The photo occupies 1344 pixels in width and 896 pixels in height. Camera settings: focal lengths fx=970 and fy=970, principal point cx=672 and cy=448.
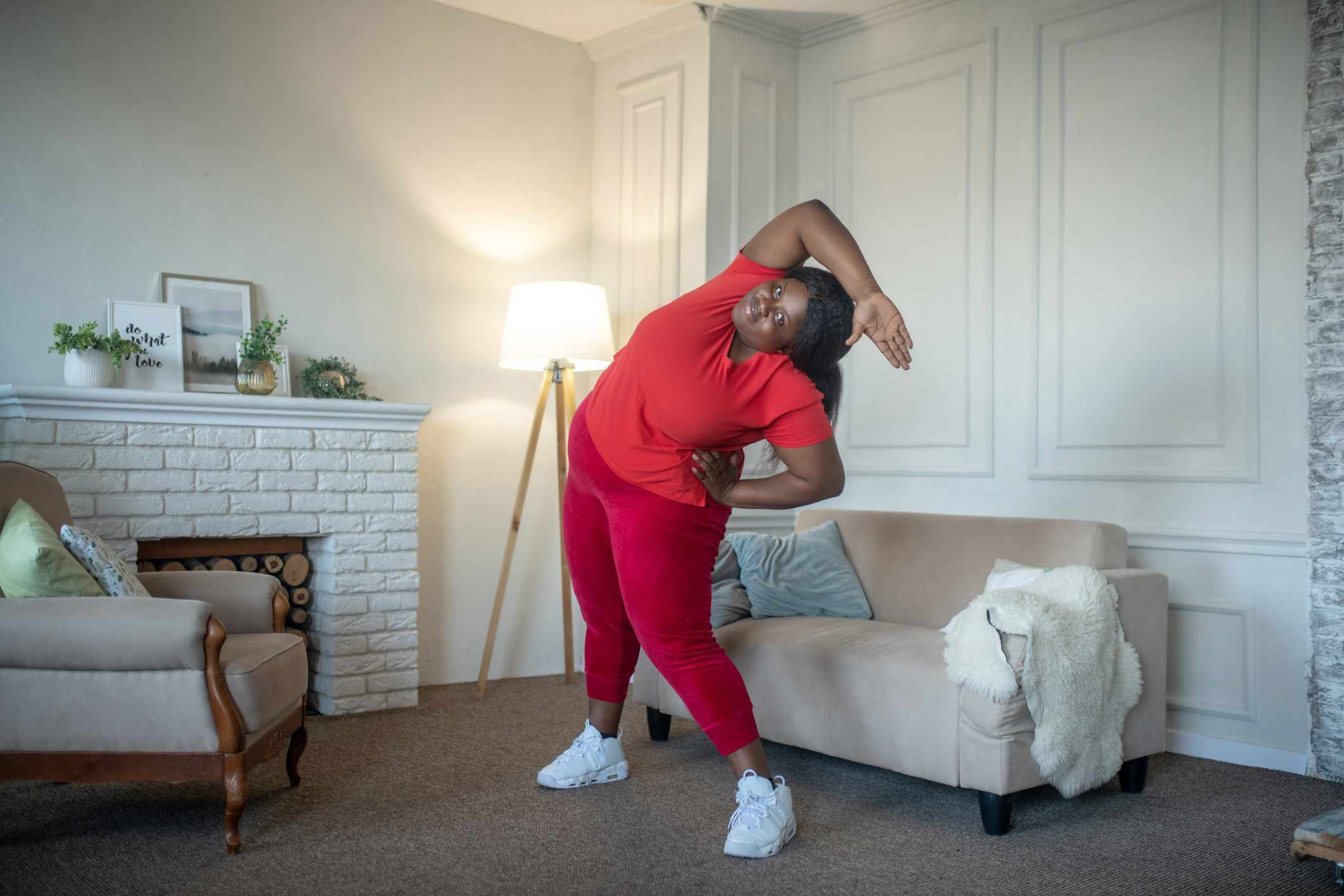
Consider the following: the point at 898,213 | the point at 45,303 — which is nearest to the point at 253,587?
the point at 45,303

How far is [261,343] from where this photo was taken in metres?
3.45

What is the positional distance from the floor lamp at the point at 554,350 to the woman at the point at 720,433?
58.2 inches

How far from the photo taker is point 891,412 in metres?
3.97

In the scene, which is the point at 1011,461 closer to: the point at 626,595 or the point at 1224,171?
the point at 1224,171

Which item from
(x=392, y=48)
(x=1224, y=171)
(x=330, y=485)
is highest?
(x=392, y=48)

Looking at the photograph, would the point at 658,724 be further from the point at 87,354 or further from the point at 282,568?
the point at 87,354

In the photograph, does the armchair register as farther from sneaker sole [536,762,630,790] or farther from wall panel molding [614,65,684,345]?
wall panel molding [614,65,684,345]

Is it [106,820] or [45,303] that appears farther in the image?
[45,303]

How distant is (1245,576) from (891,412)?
1.41m

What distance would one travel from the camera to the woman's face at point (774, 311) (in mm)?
1896

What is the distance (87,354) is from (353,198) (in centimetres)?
121

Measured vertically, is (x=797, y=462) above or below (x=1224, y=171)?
below

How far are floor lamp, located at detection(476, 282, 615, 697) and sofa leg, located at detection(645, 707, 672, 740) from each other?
78cm

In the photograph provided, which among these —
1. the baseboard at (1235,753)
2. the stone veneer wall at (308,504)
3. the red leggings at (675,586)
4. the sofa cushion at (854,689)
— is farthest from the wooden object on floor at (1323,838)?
the stone veneer wall at (308,504)
